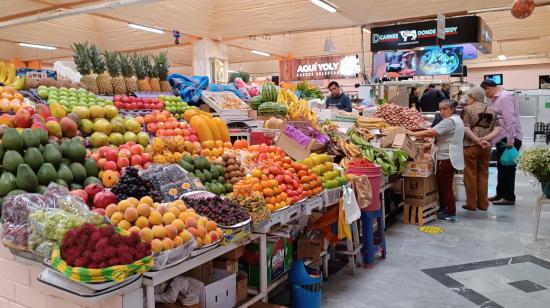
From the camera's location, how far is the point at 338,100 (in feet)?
27.6

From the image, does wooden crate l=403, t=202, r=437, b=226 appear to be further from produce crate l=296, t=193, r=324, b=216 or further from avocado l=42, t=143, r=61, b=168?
avocado l=42, t=143, r=61, b=168

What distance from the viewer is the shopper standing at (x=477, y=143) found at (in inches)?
261

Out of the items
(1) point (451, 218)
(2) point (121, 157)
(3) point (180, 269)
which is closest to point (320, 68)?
(1) point (451, 218)

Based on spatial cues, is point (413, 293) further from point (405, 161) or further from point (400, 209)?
point (400, 209)

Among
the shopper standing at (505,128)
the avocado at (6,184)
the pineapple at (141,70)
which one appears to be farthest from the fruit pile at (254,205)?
the shopper standing at (505,128)

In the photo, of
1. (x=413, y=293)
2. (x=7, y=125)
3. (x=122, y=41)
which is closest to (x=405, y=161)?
(x=413, y=293)

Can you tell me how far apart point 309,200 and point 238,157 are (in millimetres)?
830

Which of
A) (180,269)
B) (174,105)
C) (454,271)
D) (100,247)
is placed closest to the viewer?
(100,247)

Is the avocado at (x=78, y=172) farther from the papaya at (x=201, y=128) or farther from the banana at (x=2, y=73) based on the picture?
the banana at (x=2, y=73)

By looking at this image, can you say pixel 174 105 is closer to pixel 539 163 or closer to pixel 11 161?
pixel 11 161

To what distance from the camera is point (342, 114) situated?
724cm

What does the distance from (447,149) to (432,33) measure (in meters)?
3.70

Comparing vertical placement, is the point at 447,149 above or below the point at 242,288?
above

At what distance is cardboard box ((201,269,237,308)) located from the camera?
8.95ft
